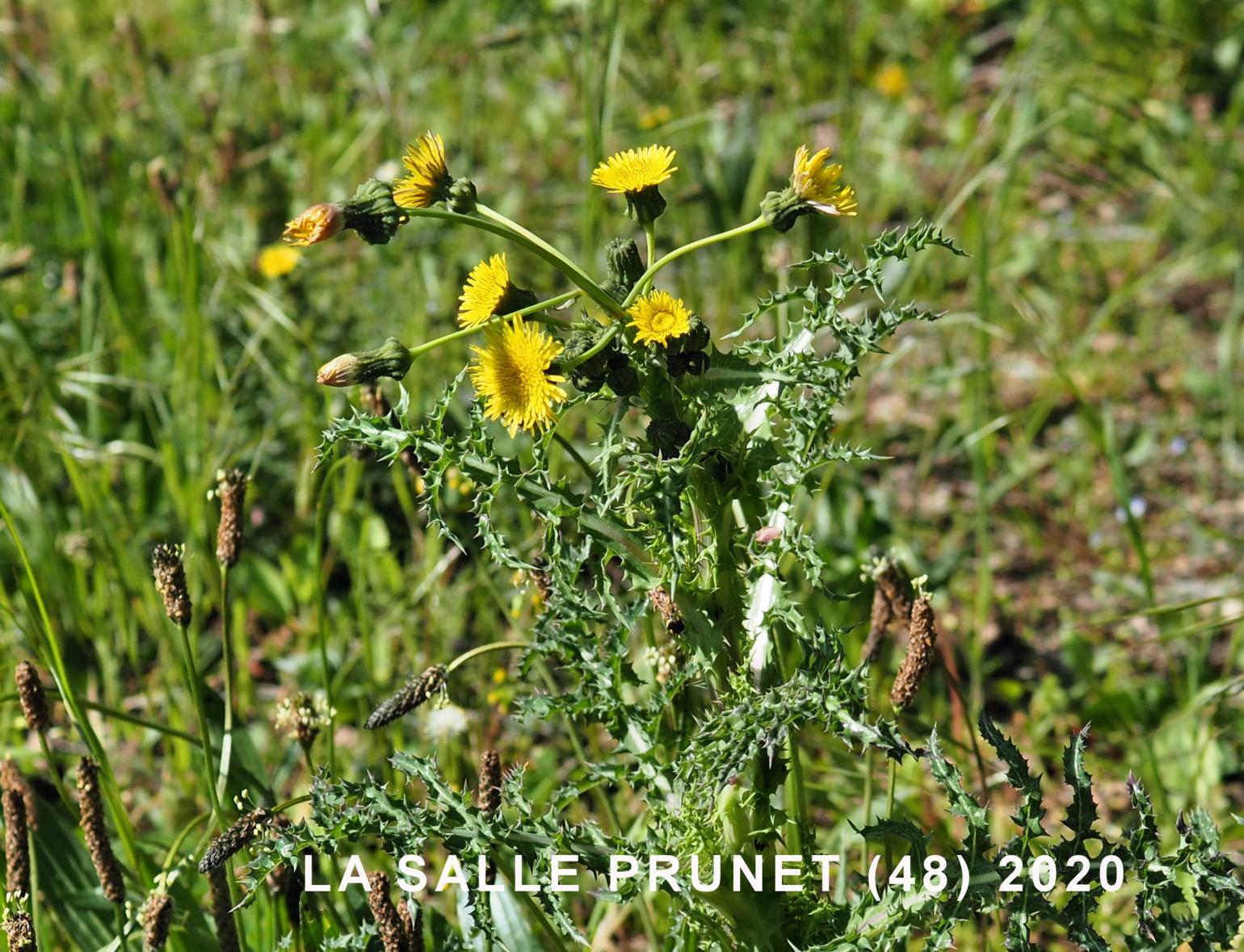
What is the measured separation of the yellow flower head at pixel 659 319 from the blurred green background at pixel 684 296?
627mm

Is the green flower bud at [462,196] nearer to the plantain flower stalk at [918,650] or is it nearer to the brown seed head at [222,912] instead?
the plantain flower stalk at [918,650]

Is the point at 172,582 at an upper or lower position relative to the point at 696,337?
lower

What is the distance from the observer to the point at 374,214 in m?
1.23

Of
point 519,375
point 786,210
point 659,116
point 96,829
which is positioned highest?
point 786,210

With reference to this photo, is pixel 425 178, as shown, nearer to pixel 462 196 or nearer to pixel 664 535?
pixel 462 196

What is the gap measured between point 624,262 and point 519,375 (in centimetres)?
18

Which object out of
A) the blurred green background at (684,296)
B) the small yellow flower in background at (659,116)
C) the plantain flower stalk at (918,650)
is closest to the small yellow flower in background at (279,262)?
the blurred green background at (684,296)

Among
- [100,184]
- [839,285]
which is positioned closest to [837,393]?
[839,285]

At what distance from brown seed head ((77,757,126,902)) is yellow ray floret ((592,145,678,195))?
2.73 feet

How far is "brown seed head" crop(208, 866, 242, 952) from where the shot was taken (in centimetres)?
144

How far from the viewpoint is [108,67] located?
429cm

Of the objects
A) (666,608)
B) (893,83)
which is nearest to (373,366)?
(666,608)

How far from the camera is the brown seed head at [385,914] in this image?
51.1 inches

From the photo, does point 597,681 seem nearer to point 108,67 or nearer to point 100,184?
point 100,184
